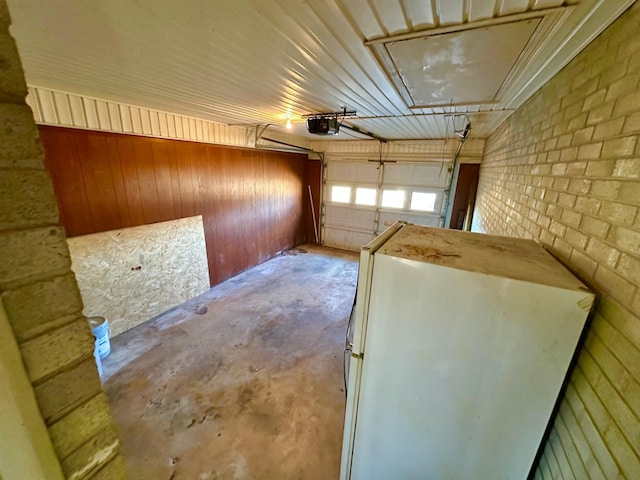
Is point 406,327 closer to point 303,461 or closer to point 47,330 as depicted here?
point 47,330

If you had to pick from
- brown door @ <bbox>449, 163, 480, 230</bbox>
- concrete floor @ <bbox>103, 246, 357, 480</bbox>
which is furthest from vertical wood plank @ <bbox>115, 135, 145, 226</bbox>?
brown door @ <bbox>449, 163, 480, 230</bbox>

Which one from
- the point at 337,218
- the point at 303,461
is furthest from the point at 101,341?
the point at 337,218

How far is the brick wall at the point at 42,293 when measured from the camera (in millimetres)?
532

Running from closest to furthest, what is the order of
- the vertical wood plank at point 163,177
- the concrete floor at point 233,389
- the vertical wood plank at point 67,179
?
1. the concrete floor at point 233,389
2. the vertical wood plank at point 67,179
3. the vertical wood plank at point 163,177

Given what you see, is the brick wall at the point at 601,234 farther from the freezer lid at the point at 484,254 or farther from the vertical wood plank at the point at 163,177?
the vertical wood plank at the point at 163,177

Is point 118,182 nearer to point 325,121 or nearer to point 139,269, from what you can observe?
point 139,269

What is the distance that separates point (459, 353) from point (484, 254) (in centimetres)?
51

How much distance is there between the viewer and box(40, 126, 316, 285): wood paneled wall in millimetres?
2822

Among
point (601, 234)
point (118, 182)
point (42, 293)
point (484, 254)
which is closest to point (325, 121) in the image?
point (484, 254)

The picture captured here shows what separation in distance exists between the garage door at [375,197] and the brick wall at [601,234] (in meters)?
4.40

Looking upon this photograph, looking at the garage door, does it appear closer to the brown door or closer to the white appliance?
the brown door

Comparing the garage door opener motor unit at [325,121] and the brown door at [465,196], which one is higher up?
the garage door opener motor unit at [325,121]

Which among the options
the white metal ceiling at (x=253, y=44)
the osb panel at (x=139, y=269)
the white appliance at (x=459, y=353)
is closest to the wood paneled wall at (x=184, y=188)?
the osb panel at (x=139, y=269)

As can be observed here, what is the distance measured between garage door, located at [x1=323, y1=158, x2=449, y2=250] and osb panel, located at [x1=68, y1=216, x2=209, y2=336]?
3821 mm
